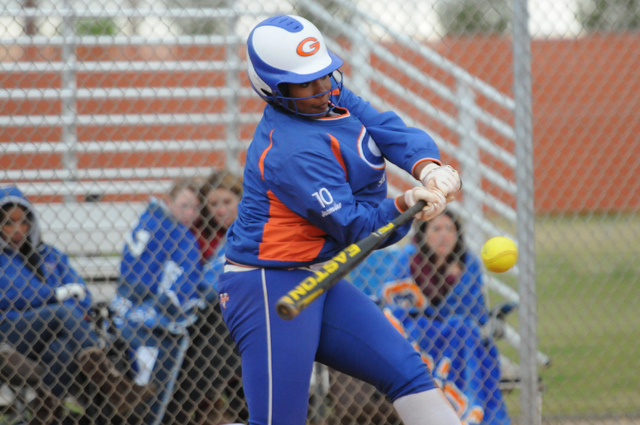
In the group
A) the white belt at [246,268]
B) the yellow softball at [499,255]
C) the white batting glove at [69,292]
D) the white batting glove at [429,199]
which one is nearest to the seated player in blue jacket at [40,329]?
the white batting glove at [69,292]

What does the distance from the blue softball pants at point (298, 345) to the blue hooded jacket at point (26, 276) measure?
1.57 m

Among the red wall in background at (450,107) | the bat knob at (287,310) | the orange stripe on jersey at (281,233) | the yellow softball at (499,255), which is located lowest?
the red wall in background at (450,107)

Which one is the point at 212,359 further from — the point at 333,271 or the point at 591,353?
the point at 591,353

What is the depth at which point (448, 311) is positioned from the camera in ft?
12.9

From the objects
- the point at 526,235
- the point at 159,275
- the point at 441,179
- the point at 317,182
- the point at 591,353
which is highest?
the point at 441,179

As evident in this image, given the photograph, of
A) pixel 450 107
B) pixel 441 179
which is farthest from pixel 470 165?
pixel 450 107

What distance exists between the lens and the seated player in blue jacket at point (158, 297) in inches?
145

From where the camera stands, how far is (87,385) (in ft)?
11.8

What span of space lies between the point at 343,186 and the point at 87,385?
209 centimetres

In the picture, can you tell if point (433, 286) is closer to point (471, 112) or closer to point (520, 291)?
point (520, 291)

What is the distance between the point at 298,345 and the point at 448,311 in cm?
182

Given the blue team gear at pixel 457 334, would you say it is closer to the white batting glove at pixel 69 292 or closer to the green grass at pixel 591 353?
the green grass at pixel 591 353

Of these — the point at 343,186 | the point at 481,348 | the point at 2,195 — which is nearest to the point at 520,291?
the point at 481,348

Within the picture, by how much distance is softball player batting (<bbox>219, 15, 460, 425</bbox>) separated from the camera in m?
2.25
